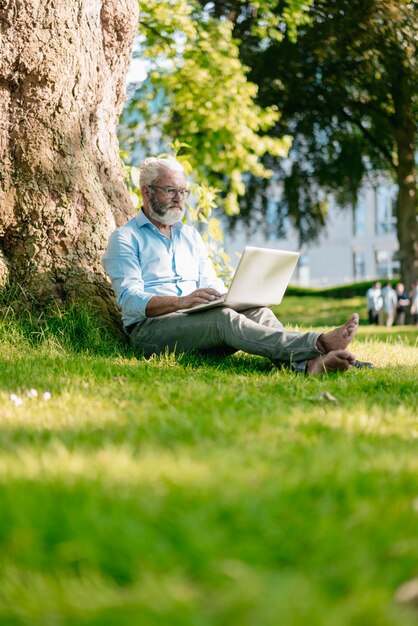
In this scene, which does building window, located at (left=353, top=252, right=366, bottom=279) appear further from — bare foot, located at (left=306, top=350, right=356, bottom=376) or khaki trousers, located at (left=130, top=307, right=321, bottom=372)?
bare foot, located at (left=306, top=350, right=356, bottom=376)

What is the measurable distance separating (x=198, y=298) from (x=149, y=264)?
0.70 metres

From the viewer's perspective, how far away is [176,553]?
2008mm

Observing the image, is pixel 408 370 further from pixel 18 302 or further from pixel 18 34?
pixel 18 34

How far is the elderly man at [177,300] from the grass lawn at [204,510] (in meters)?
1.04

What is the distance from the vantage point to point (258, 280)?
214 inches

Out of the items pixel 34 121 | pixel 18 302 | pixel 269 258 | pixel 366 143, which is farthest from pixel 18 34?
pixel 366 143

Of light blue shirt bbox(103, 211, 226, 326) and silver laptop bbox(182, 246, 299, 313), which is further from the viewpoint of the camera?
light blue shirt bbox(103, 211, 226, 326)

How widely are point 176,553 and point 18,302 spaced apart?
4.19 meters

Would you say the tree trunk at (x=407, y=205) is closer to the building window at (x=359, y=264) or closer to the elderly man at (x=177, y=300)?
the elderly man at (x=177, y=300)

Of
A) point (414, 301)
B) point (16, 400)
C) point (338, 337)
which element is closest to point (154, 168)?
point (338, 337)

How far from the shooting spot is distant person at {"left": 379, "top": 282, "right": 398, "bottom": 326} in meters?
26.1

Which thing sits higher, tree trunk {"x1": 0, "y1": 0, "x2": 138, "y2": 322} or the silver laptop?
tree trunk {"x1": 0, "y1": 0, "x2": 138, "y2": 322}

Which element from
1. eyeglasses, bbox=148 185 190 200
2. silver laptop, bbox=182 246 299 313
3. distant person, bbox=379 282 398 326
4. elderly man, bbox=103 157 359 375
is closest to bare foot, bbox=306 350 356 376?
elderly man, bbox=103 157 359 375

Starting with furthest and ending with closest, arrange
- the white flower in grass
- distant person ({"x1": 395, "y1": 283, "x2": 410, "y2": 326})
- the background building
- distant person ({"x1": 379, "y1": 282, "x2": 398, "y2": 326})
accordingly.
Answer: the background building → distant person ({"x1": 379, "y1": 282, "x2": 398, "y2": 326}) → distant person ({"x1": 395, "y1": 283, "x2": 410, "y2": 326}) → the white flower in grass
